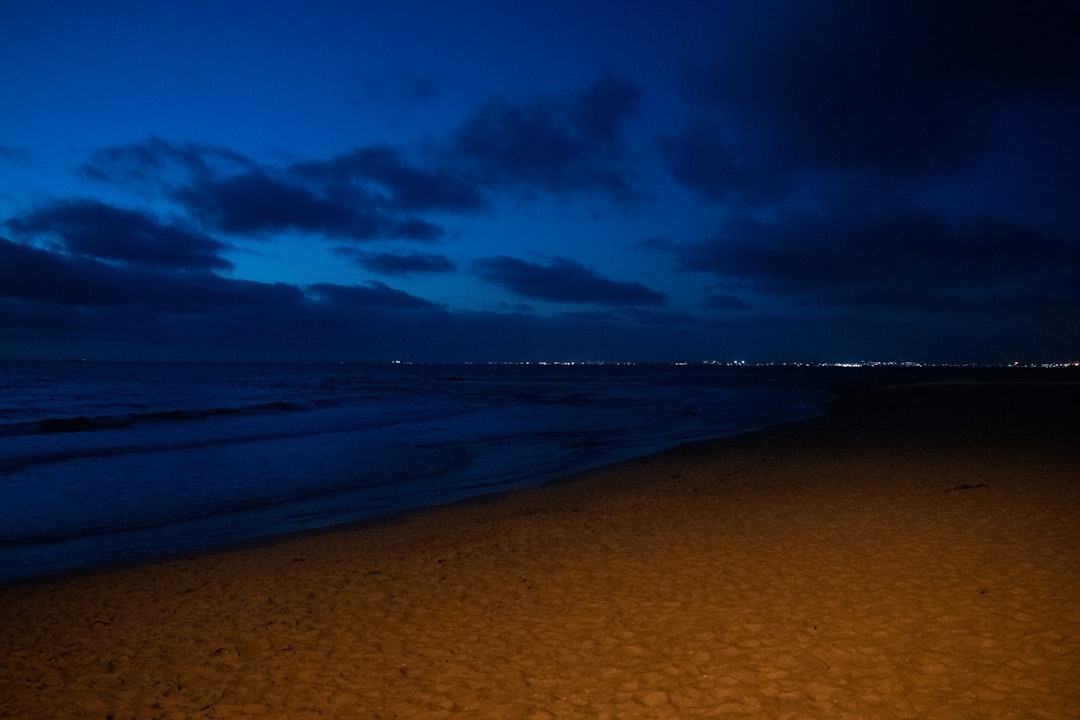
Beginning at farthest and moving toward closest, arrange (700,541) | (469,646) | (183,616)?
(700,541) < (183,616) < (469,646)

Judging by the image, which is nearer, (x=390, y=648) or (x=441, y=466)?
(x=390, y=648)

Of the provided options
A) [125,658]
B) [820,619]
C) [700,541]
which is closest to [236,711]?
[125,658]

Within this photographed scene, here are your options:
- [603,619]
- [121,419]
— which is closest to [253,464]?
[603,619]

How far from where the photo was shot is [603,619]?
20.5ft

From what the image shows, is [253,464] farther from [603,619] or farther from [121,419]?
[121,419]

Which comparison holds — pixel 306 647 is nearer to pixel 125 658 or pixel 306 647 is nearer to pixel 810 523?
pixel 125 658

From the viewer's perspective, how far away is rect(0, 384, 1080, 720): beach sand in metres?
4.77

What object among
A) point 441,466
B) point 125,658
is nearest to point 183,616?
point 125,658

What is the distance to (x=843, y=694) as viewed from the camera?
4.60m

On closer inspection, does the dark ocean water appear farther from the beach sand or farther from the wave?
the beach sand

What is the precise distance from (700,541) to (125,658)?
666 centimetres

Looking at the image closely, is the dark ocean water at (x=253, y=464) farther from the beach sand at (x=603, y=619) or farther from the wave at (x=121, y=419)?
the beach sand at (x=603, y=619)

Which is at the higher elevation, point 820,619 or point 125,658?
point 820,619

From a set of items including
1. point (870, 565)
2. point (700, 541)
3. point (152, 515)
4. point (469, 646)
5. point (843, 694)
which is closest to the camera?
point (843, 694)
